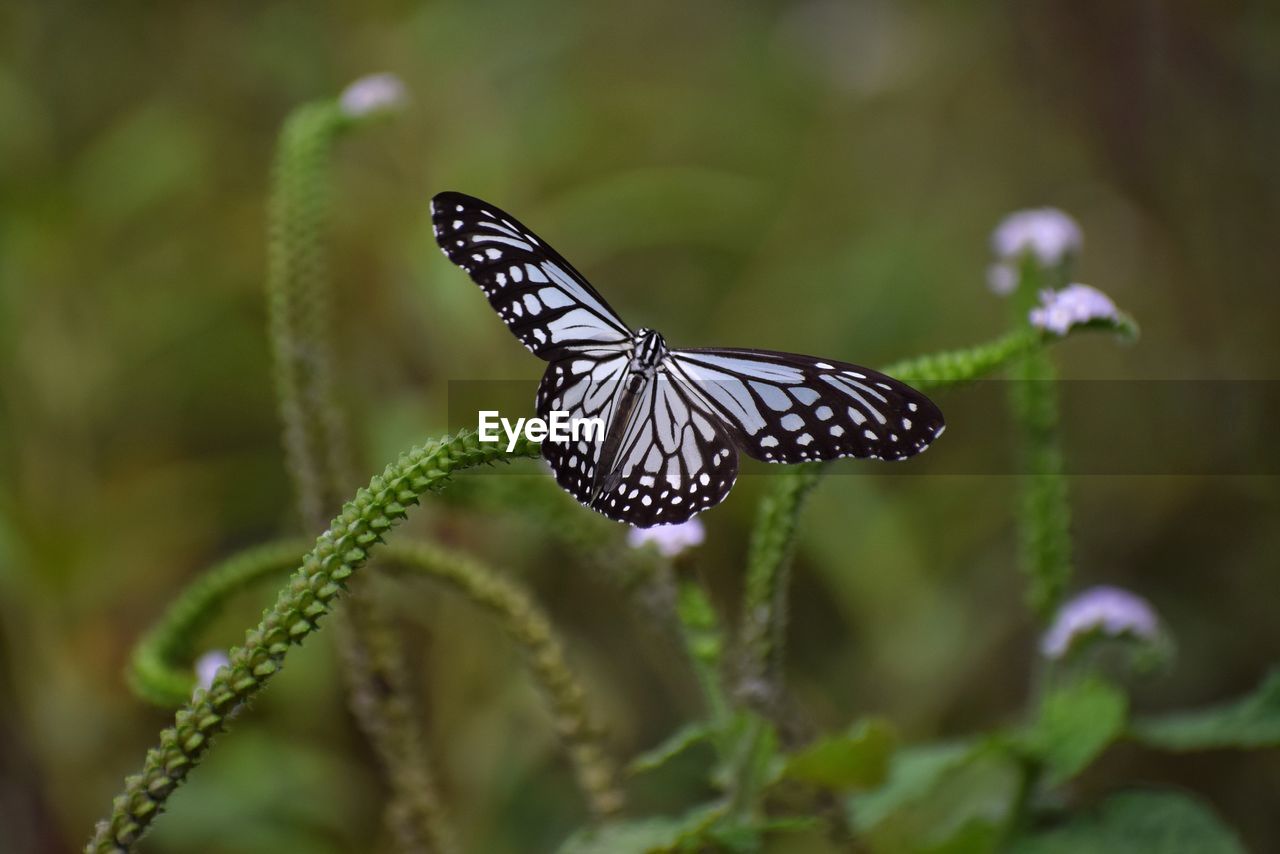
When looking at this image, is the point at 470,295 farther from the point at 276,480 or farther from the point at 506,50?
the point at 506,50

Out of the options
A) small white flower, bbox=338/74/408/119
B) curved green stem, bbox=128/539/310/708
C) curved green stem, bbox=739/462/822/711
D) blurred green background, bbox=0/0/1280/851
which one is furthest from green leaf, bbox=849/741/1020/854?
small white flower, bbox=338/74/408/119

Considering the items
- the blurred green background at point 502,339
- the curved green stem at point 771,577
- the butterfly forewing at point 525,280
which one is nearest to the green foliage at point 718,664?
the curved green stem at point 771,577

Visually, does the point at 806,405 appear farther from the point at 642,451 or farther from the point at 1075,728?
the point at 1075,728

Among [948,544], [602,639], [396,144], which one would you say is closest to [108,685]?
[602,639]

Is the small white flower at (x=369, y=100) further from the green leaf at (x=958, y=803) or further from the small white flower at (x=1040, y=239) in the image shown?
the green leaf at (x=958, y=803)

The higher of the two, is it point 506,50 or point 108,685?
point 506,50

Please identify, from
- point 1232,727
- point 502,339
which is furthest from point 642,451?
point 502,339

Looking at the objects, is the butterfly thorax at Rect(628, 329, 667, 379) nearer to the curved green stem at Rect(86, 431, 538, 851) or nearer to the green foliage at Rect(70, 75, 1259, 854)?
the green foliage at Rect(70, 75, 1259, 854)
